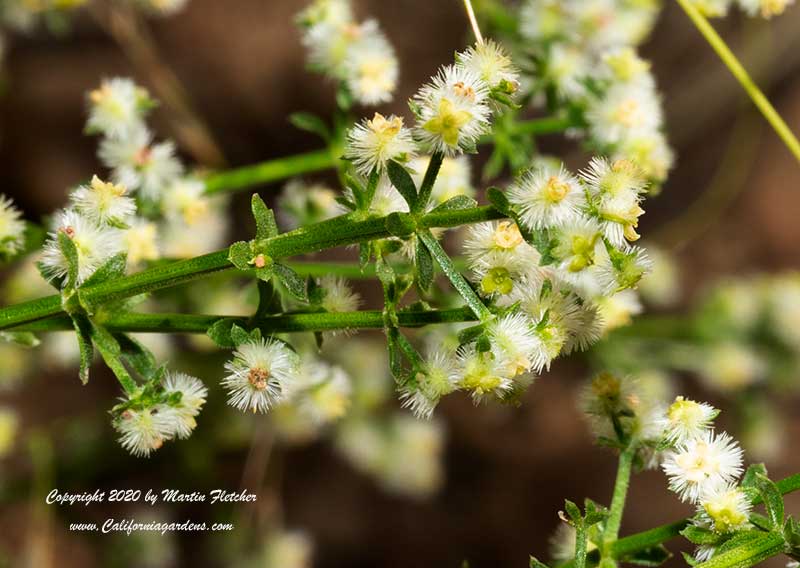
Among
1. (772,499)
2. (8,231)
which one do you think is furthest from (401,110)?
(772,499)

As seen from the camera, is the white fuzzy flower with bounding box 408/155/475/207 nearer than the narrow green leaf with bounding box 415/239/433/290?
No

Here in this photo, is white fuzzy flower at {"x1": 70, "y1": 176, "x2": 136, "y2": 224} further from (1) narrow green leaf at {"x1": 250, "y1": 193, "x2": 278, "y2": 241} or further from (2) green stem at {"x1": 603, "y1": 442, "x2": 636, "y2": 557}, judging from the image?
(2) green stem at {"x1": 603, "y1": 442, "x2": 636, "y2": 557}

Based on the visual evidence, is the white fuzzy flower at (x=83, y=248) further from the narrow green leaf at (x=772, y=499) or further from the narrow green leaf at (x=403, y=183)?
the narrow green leaf at (x=772, y=499)

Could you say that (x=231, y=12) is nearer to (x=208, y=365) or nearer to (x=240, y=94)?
(x=240, y=94)

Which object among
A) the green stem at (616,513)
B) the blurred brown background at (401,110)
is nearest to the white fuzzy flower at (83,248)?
the green stem at (616,513)

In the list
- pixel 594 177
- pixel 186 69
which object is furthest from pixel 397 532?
pixel 594 177

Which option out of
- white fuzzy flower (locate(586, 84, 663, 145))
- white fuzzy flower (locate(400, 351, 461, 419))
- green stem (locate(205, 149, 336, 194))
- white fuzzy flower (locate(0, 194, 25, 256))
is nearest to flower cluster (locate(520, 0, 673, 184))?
white fuzzy flower (locate(586, 84, 663, 145))

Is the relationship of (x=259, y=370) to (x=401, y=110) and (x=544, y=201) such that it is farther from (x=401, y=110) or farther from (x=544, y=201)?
(x=401, y=110)

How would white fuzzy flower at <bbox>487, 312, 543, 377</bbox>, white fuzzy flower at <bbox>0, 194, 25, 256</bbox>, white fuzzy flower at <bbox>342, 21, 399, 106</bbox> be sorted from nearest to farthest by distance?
1. white fuzzy flower at <bbox>487, 312, 543, 377</bbox>
2. white fuzzy flower at <bbox>0, 194, 25, 256</bbox>
3. white fuzzy flower at <bbox>342, 21, 399, 106</bbox>
